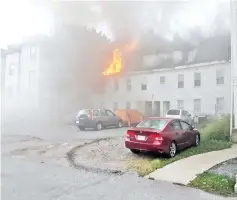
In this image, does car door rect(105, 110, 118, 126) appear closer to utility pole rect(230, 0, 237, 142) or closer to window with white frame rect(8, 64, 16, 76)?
utility pole rect(230, 0, 237, 142)

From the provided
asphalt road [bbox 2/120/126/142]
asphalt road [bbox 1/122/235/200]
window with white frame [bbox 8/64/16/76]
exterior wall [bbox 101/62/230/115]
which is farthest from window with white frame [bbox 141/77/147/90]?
asphalt road [bbox 1/122/235/200]

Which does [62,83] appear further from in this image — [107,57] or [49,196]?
[49,196]

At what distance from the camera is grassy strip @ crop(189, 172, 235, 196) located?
17.7 ft

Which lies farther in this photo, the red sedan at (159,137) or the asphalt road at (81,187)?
the red sedan at (159,137)

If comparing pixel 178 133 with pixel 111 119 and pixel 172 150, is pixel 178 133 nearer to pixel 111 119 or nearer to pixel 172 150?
pixel 172 150

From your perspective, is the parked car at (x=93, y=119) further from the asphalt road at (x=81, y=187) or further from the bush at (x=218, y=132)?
the asphalt road at (x=81, y=187)

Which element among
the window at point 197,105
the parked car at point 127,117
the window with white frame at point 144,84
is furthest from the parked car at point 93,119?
the window with white frame at point 144,84

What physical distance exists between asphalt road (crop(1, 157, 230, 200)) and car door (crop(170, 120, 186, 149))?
8.96 feet

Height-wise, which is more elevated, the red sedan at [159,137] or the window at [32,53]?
the window at [32,53]

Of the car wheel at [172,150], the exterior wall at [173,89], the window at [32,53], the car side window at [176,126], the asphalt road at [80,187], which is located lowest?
the asphalt road at [80,187]

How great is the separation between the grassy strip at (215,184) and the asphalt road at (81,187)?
30 cm

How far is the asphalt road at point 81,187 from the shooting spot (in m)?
4.95

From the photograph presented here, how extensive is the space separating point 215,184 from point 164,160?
230cm

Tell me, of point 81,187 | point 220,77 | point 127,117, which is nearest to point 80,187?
point 81,187
